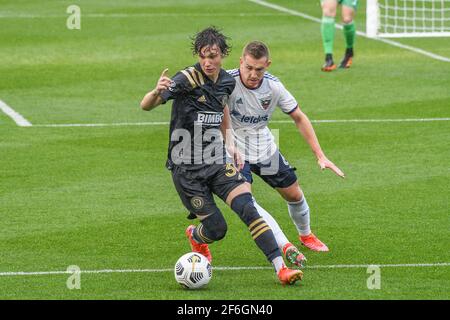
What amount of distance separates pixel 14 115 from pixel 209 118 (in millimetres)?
8466

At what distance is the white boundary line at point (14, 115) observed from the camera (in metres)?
17.1

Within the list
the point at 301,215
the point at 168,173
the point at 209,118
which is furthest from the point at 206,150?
the point at 168,173

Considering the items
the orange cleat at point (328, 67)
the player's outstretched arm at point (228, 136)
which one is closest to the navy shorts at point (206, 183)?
the player's outstretched arm at point (228, 136)

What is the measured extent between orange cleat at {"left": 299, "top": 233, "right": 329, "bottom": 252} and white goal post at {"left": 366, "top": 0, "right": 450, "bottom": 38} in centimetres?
1237

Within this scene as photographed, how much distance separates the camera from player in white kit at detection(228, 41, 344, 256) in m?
10.3

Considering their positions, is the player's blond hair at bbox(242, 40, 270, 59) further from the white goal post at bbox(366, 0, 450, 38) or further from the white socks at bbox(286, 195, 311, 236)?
the white goal post at bbox(366, 0, 450, 38)

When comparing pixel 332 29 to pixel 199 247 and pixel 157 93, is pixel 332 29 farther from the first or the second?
pixel 157 93

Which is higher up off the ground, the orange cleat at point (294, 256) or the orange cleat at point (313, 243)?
the orange cleat at point (294, 256)

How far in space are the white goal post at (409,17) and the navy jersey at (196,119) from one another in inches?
530

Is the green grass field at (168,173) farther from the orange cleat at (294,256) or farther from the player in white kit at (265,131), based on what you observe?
the player in white kit at (265,131)

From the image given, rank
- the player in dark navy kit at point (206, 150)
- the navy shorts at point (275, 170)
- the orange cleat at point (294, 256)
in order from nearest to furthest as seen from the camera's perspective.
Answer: the player in dark navy kit at point (206, 150)
the orange cleat at point (294, 256)
the navy shorts at point (275, 170)

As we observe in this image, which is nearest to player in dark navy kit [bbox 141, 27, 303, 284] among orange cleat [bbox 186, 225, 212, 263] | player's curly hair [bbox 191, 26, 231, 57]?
player's curly hair [bbox 191, 26, 231, 57]

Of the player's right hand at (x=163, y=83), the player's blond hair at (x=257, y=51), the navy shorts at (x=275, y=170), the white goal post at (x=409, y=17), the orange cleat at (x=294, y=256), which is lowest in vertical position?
the orange cleat at (x=294, y=256)
